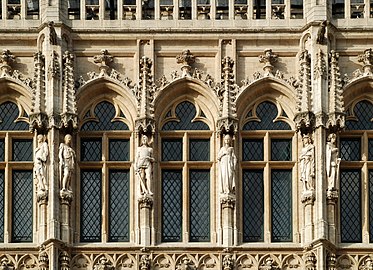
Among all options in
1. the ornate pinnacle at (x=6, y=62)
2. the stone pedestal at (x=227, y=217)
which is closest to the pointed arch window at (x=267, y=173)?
the stone pedestal at (x=227, y=217)

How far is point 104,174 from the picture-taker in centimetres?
6016

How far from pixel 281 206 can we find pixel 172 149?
2.94m

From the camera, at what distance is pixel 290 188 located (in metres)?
60.2

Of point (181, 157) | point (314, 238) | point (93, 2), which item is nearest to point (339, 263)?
point (314, 238)

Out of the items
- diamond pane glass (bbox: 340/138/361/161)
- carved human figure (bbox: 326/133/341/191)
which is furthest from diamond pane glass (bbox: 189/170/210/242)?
diamond pane glass (bbox: 340/138/361/161)

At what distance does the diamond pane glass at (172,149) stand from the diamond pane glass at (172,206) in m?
0.36

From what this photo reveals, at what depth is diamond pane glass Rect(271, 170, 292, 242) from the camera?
59.8 meters

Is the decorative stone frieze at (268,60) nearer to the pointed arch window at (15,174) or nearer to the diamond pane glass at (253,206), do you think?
the diamond pane glass at (253,206)

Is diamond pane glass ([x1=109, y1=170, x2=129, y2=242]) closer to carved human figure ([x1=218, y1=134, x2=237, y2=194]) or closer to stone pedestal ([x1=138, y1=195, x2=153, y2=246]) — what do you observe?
stone pedestal ([x1=138, y1=195, x2=153, y2=246])

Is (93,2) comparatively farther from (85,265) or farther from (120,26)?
(85,265)

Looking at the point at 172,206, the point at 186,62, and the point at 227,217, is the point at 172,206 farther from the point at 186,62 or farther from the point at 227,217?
the point at 186,62

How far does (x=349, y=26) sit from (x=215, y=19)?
3211mm

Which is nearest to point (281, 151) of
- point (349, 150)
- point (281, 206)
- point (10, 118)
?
point (281, 206)

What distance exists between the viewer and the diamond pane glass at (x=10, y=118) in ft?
199
